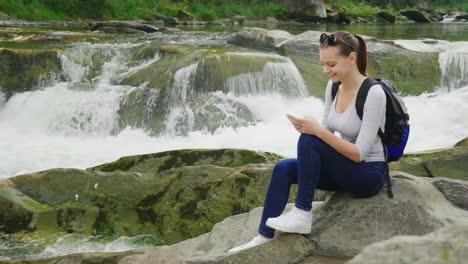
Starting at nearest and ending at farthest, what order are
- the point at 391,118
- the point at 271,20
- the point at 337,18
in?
1. the point at 391,118
2. the point at 271,20
3. the point at 337,18

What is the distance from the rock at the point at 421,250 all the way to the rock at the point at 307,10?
3442cm

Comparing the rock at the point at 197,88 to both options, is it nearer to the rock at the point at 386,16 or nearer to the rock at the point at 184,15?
the rock at the point at 184,15

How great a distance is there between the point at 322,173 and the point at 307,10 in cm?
3298

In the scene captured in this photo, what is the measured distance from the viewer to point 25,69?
12.9 metres

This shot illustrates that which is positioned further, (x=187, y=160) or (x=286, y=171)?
(x=187, y=160)

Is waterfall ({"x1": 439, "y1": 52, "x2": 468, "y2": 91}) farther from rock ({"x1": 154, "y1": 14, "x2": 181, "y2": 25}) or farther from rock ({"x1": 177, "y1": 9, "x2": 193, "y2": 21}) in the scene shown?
rock ({"x1": 177, "y1": 9, "x2": 193, "y2": 21})

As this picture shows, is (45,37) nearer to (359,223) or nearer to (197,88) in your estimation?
(197,88)

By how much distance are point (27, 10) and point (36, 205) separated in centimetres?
2250

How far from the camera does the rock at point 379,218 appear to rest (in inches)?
142

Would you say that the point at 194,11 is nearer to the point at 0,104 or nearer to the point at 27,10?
the point at 27,10

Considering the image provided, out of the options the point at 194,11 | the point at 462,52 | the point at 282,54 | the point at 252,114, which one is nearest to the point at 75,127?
the point at 252,114

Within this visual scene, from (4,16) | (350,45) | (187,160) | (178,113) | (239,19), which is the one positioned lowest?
(178,113)

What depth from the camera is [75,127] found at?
11266 mm

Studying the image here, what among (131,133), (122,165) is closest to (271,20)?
(131,133)
